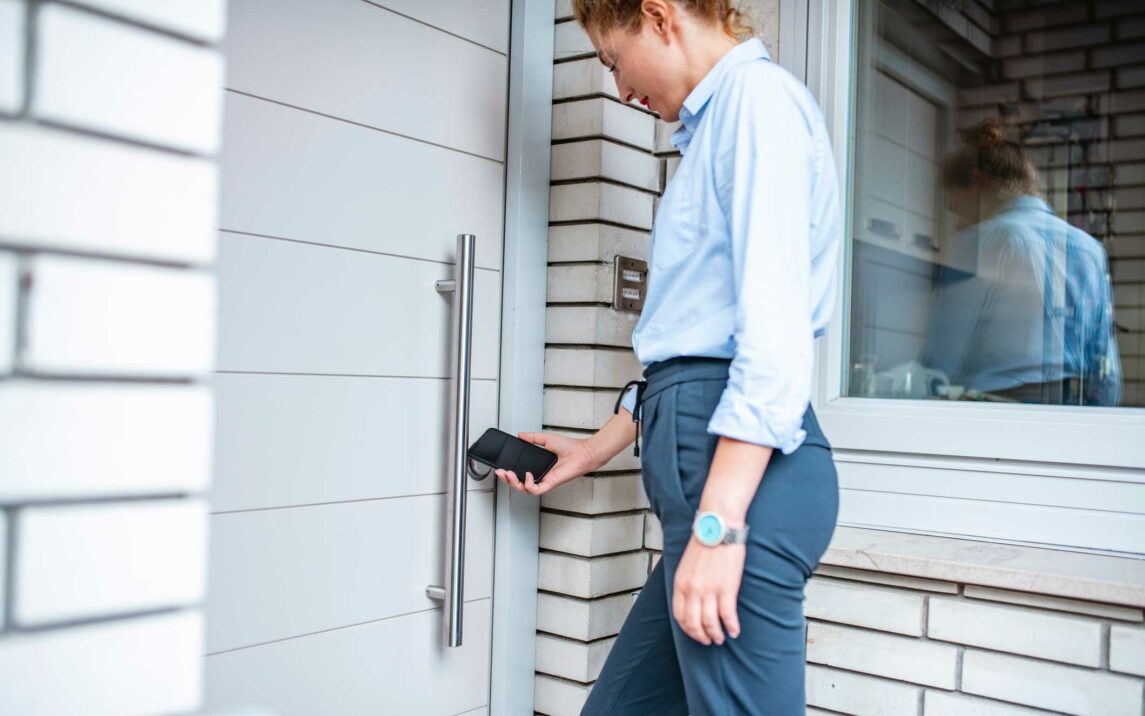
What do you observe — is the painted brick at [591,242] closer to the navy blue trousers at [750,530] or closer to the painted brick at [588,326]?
the painted brick at [588,326]

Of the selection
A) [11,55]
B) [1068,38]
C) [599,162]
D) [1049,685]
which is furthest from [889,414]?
[11,55]

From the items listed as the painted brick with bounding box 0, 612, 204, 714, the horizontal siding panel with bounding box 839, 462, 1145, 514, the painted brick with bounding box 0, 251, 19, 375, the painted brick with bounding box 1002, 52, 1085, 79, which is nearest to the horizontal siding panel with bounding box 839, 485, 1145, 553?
the horizontal siding panel with bounding box 839, 462, 1145, 514

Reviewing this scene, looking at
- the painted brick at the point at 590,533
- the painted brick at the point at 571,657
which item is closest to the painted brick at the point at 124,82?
the painted brick at the point at 590,533

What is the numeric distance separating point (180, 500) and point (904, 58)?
211 cm

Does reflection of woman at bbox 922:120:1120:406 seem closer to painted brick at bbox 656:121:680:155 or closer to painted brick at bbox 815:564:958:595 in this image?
painted brick at bbox 815:564:958:595

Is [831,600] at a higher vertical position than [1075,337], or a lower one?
lower

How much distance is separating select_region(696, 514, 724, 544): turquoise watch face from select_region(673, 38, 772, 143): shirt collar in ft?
1.92

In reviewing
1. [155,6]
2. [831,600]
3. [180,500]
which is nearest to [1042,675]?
[831,600]

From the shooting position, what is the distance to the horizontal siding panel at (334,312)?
1.57 metres

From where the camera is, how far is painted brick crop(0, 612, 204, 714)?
59 centimetres

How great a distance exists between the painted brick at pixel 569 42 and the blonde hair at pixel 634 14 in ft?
2.01

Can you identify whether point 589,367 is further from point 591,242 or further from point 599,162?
point 599,162

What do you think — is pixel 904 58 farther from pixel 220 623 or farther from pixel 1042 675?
pixel 220 623

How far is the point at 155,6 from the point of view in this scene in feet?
2.15
